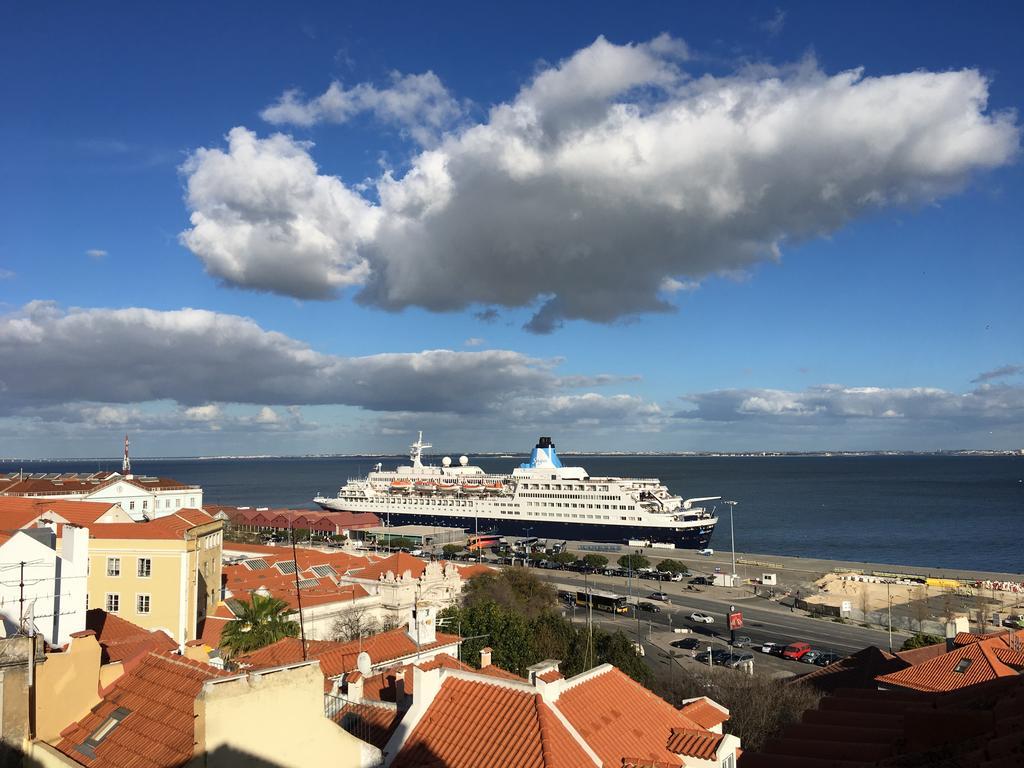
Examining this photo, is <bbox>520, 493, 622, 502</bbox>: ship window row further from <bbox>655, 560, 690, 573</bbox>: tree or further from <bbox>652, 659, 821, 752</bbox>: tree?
<bbox>652, 659, 821, 752</bbox>: tree

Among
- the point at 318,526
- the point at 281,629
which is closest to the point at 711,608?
the point at 281,629

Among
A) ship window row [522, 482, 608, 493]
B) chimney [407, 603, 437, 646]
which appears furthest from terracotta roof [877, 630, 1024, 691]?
ship window row [522, 482, 608, 493]

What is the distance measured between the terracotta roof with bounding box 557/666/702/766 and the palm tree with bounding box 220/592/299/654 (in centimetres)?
1283

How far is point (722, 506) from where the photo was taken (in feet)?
475

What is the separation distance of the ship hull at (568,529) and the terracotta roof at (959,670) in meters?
74.1

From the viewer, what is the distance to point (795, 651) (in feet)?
118

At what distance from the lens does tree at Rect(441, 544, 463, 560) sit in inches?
3093

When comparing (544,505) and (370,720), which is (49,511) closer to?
(370,720)

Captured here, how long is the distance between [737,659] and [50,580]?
94.1 feet

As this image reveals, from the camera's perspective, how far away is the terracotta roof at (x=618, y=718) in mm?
12734

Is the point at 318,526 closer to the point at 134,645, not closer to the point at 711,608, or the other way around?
the point at 711,608

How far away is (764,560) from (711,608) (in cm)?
2682

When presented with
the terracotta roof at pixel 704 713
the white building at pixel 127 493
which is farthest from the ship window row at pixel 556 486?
the terracotta roof at pixel 704 713

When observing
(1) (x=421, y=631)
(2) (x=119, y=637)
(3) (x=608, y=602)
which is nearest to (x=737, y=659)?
(3) (x=608, y=602)
